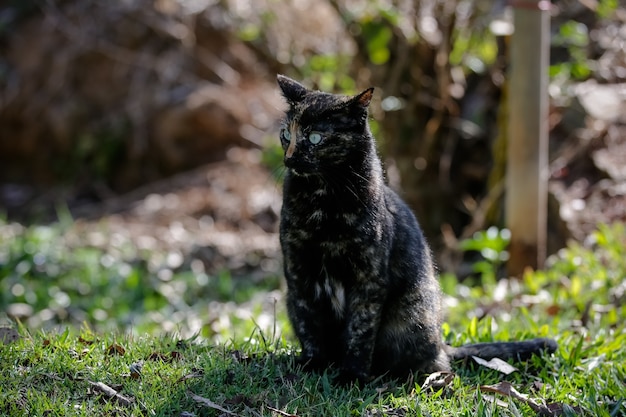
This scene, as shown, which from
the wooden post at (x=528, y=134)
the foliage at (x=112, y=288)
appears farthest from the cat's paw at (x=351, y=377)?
the wooden post at (x=528, y=134)

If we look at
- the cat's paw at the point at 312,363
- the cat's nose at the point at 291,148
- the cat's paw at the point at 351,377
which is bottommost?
the cat's paw at the point at 312,363

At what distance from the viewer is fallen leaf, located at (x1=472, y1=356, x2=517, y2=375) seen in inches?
177

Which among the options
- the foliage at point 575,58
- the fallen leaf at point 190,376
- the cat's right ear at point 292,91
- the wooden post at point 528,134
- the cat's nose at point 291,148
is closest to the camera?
the fallen leaf at point 190,376

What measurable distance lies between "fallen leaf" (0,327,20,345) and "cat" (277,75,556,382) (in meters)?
1.39

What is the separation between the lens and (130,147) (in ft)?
40.3

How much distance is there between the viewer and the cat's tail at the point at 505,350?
4629 mm

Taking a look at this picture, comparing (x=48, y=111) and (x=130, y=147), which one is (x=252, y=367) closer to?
(x=130, y=147)

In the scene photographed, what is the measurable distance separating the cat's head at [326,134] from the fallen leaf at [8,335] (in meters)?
1.64

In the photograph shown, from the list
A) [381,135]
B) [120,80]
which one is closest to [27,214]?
[120,80]

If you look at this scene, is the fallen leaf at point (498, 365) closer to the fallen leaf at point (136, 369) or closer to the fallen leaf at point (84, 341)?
the fallen leaf at point (136, 369)

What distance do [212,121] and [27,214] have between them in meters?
2.78

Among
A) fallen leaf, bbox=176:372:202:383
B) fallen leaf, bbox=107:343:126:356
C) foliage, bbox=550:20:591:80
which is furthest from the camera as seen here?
foliage, bbox=550:20:591:80

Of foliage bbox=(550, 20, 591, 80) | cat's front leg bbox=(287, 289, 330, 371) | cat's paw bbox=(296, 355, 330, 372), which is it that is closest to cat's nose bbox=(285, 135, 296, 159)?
cat's front leg bbox=(287, 289, 330, 371)

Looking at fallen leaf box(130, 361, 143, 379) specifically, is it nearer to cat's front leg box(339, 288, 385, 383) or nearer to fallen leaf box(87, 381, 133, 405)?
fallen leaf box(87, 381, 133, 405)
